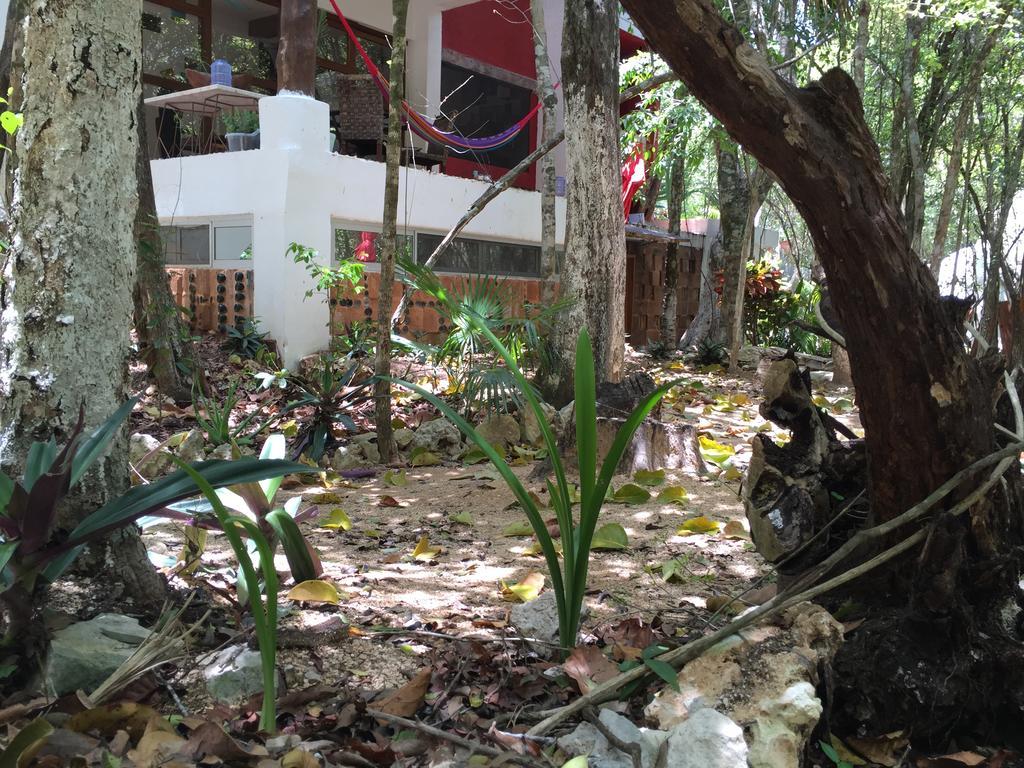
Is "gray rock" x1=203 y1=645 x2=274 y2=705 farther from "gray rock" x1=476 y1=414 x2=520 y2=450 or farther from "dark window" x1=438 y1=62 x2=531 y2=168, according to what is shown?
"dark window" x1=438 y1=62 x2=531 y2=168

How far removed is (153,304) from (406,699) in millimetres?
4723

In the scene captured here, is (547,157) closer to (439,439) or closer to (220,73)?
(220,73)

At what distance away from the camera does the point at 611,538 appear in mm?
3104

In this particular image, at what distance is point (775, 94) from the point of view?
83.5 inches

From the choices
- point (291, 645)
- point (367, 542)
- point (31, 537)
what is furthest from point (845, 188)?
point (367, 542)

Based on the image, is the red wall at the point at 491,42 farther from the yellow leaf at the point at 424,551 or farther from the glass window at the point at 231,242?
the yellow leaf at the point at 424,551

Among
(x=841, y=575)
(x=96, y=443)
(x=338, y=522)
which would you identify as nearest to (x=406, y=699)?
(x=96, y=443)

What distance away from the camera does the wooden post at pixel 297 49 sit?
716 centimetres

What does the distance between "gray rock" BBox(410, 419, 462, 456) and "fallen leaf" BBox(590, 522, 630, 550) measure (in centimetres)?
234

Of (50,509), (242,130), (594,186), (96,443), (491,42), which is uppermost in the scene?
(491,42)

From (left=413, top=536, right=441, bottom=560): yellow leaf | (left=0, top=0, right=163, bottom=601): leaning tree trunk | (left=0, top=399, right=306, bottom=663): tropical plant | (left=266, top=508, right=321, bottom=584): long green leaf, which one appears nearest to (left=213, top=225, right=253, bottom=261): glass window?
(left=413, top=536, right=441, bottom=560): yellow leaf

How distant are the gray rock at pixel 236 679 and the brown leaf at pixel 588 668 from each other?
0.68 m

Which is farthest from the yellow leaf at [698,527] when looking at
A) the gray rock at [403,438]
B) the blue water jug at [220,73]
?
the blue water jug at [220,73]

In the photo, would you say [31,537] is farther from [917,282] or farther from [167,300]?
[167,300]
